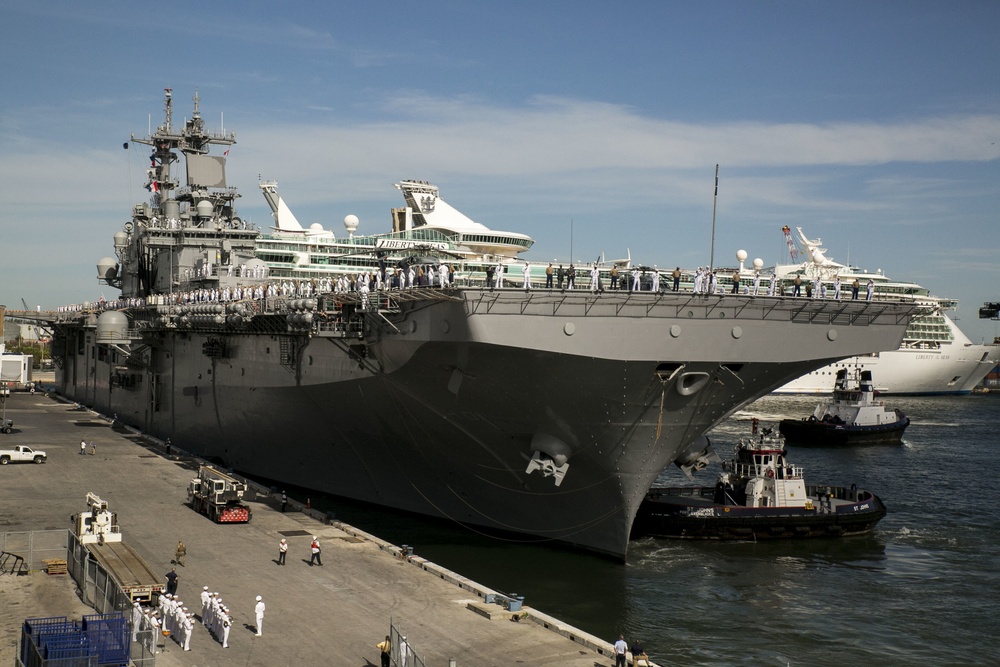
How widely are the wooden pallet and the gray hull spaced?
22.0 feet

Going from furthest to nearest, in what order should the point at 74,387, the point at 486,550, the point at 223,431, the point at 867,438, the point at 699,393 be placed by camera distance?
the point at 74,387 → the point at 867,438 → the point at 223,431 → the point at 486,550 → the point at 699,393

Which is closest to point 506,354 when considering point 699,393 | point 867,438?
point 699,393

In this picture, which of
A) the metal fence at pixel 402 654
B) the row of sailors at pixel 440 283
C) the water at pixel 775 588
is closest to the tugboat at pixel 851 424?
the water at pixel 775 588

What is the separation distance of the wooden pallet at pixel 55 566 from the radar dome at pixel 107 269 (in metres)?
31.1

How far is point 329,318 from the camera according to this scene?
20.3 metres

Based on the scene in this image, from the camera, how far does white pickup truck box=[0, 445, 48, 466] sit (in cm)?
2712

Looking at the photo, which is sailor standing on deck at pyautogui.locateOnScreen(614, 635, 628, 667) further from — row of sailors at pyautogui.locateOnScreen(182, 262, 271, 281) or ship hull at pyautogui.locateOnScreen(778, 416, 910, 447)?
ship hull at pyautogui.locateOnScreen(778, 416, 910, 447)

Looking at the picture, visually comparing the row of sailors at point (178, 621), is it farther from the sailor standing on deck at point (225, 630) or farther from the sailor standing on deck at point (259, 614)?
the sailor standing on deck at point (259, 614)

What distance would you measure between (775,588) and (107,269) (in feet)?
116

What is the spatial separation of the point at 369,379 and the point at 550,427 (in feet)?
14.2

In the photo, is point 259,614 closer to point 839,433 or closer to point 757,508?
point 757,508

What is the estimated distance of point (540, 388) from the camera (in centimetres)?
1686

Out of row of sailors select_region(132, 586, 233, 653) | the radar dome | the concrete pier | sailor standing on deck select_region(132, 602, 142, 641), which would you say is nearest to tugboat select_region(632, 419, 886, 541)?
the concrete pier

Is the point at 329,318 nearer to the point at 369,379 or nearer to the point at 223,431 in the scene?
the point at 369,379
